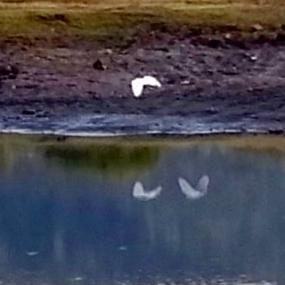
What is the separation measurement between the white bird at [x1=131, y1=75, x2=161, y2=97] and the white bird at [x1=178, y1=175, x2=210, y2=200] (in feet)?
3.67

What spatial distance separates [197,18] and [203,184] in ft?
6.38

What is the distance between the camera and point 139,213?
A: 540cm

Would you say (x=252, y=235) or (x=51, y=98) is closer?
(x=252, y=235)

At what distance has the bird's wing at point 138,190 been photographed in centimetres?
563

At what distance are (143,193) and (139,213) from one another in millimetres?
266

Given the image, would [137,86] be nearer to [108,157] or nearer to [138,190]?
[108,157]

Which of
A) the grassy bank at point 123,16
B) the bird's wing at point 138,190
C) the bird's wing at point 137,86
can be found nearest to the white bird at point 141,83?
the bird's wing at point 137,86

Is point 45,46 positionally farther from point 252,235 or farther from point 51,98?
point 252,235

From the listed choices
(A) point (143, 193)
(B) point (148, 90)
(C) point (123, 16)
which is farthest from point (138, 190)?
(C) point (123, 16)

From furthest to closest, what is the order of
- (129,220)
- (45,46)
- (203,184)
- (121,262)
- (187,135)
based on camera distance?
1. (45,46)
2. (187,135)
3. (203,184)
4. (129,220)
5. (121,262)

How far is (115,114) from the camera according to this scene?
21.7ft

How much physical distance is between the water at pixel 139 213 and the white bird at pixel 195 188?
0.03 metres

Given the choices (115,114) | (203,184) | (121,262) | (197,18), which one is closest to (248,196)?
(203,184)

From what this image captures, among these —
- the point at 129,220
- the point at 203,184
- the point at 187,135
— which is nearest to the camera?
the point at 129,220
